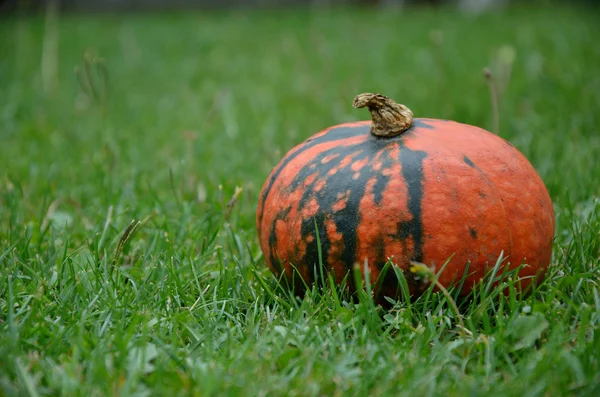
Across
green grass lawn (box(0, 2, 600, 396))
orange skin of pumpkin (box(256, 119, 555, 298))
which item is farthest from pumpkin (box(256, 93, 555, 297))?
green grass lawn (box(0, 2, 600, 396))

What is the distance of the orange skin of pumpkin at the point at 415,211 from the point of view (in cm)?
175

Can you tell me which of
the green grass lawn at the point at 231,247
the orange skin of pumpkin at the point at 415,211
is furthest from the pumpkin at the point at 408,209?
the green grass lawn at the point at 231,247

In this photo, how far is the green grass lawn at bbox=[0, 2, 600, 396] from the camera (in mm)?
1525

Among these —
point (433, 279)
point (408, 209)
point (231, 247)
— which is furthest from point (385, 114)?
point (231, 247)

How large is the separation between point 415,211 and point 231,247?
911 millimetres

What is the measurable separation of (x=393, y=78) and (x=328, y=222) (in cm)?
384

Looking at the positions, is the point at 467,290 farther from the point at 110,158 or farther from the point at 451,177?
the point at 110,158

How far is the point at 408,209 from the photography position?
5.75 feet

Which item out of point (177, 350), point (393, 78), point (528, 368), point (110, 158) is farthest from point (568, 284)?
point (393, 78)

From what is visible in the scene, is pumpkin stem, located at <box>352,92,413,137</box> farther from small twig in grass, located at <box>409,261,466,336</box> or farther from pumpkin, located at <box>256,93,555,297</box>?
small twig in grass, located at <box>409,261,466,336</box>

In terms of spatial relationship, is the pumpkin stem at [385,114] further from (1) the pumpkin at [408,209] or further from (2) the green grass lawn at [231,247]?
(2) the green grass lawn at [231,247]

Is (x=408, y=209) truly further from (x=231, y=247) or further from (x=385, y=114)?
(x=231, y=247)

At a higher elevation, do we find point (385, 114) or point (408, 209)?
point (385, 114)

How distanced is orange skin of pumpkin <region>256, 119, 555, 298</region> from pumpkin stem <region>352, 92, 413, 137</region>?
31 millimetres
